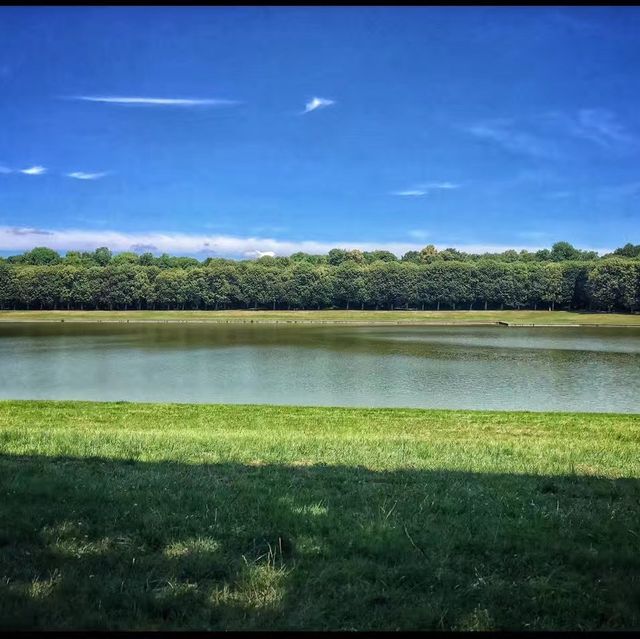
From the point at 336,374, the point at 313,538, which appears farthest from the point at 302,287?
the point at 313,538

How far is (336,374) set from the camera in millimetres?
26969

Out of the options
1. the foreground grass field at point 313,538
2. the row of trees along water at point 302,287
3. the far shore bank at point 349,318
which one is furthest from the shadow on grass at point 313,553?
the row of trees along water at point 302,287

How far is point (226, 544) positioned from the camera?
13.4ft

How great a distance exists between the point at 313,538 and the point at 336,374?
22773 mm

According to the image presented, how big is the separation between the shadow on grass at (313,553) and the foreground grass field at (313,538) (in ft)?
0.05

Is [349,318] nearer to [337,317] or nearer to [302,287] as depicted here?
[337,317]

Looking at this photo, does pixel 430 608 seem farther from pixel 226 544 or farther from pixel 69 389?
pixel 69 389

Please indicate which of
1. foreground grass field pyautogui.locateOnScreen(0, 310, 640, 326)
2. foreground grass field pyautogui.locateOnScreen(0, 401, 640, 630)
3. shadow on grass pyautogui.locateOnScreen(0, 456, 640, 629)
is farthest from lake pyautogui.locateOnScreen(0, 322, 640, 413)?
foreground grass field pyautogui.locateOnScreen(0, 310, 640, 326)

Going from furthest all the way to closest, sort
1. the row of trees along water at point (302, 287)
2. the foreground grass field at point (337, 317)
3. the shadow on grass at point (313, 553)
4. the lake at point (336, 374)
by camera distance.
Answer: the row of trees along water at point (302, 287)
the foreground grass field at point (337, 317)
the lake at point (336, 374)
the shadow on grass at point (313, 553)

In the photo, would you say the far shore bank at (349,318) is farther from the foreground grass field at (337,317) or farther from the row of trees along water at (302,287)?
the row of trees along water at (302,287)

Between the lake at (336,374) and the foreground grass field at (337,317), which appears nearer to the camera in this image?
the lake at (336,374)

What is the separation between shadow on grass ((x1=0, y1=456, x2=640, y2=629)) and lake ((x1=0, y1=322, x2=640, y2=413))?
1419 cm

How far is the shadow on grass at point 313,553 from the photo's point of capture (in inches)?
126

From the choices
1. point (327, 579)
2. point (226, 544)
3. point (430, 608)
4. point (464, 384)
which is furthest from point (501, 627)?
point (464, 384)
